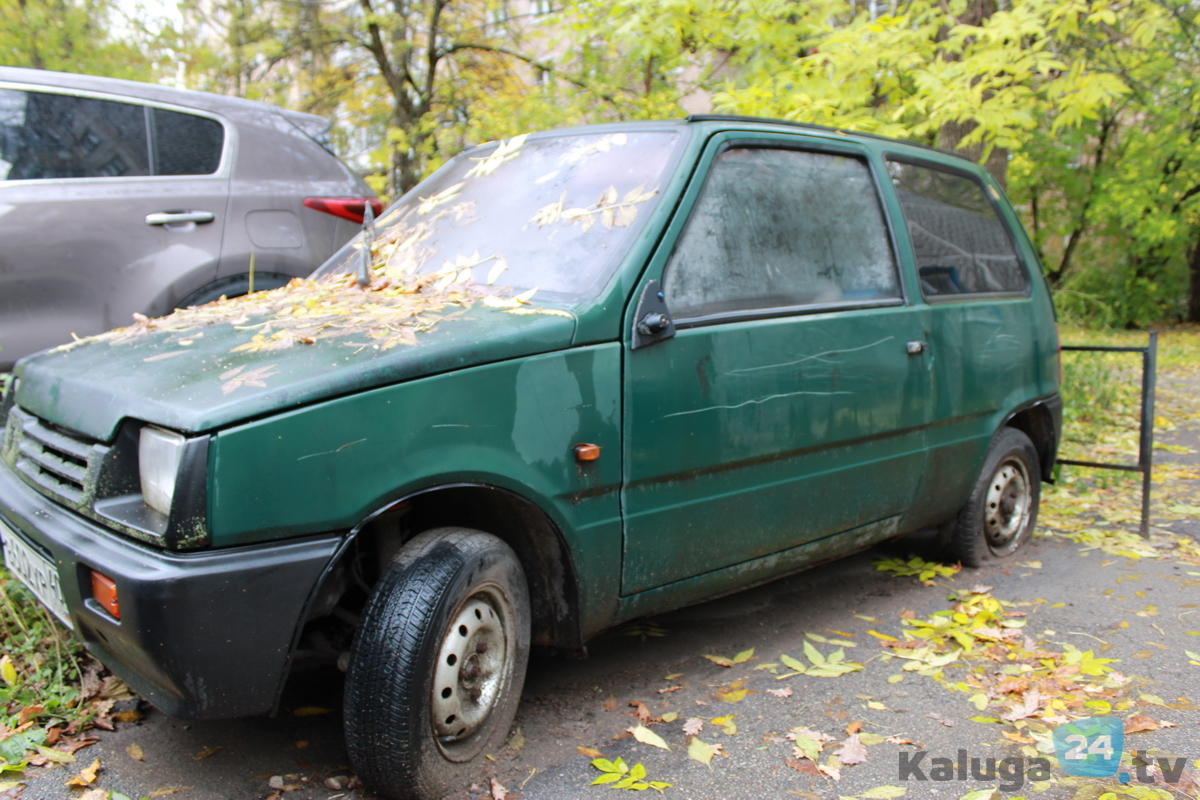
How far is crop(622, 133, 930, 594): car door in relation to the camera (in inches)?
109

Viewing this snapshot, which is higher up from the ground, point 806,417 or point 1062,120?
point 1062,120

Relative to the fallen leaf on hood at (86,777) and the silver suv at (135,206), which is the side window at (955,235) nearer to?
the silver suv at (135,206)

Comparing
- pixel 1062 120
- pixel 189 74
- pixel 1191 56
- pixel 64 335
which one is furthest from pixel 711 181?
pixel 189 74

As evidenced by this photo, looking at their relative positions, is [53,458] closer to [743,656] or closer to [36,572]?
[36,572]

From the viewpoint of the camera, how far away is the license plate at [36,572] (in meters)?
2.29

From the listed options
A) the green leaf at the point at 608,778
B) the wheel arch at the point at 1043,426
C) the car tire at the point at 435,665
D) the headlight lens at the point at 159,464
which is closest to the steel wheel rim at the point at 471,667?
the car tire at the point at 435,665

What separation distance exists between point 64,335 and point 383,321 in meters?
2.33

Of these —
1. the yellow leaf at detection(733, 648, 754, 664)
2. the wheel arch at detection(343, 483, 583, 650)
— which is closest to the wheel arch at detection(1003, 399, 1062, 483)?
the yellow leaf at detection(733, 648, 754, 664)

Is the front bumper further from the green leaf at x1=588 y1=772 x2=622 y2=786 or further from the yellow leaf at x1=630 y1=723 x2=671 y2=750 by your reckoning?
the yellow leaf at x1=630 y1=723 x2=671 y2=750

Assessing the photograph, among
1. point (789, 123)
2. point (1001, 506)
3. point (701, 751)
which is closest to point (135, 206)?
point (789, 123)

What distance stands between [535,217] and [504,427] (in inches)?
37.4

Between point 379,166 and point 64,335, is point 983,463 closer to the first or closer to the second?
point 64,335

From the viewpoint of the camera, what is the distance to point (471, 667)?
2422 mm

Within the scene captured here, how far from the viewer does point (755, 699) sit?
2.99 metres
